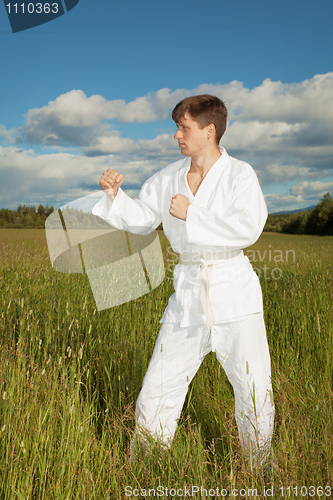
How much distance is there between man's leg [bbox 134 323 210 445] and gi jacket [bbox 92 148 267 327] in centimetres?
11

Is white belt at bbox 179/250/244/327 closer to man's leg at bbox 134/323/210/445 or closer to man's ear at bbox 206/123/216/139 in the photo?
man's leg at bbox 134/323/210/445

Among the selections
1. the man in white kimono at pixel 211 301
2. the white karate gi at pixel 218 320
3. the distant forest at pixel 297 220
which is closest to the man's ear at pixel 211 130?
the man in white kimono at pixel 211 301

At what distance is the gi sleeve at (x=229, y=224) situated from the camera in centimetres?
198

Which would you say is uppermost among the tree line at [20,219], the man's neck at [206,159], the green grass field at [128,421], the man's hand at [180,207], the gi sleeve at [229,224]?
the tree line at [20,219]

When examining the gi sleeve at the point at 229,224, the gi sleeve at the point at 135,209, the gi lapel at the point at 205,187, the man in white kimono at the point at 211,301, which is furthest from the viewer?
the gi sleeve at the point at 135,209

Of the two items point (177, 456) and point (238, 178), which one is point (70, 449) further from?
point (238, 178)

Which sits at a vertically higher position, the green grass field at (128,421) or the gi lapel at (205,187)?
the gi lapel at (205,187)

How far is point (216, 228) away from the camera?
1993mm

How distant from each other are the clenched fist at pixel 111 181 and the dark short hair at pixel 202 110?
0.54 metres

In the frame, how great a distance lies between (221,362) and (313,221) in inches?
2189

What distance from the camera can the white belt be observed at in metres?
2.12

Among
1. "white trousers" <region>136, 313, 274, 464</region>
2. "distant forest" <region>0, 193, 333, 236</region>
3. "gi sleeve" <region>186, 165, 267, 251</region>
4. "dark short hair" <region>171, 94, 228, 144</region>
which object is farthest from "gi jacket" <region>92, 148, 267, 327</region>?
"distant forest" <region>0, 193, 333, 236</region>

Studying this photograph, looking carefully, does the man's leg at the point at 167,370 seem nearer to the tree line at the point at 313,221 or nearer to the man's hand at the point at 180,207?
the man's hand at the point at 180,207

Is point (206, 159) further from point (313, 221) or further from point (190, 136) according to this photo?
point (313, 221)
